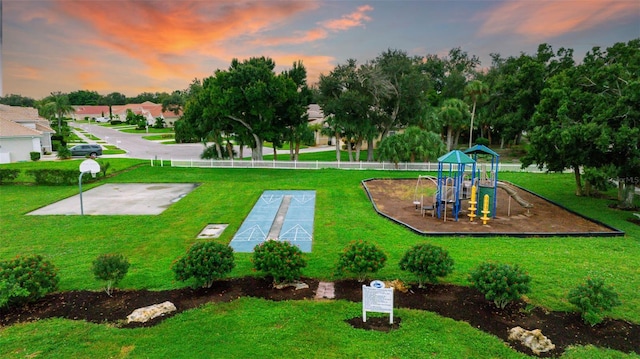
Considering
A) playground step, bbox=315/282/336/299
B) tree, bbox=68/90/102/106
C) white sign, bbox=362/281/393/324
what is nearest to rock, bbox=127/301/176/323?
playground step, bbox=315/282/336/299

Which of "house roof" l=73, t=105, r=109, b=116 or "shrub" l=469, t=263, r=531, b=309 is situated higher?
"house roof" l=73, t=105, r=109, b=116

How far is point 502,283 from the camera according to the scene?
7.49 metres

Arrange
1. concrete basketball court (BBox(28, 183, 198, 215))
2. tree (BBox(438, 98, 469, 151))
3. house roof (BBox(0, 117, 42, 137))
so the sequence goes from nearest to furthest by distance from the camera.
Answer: concrete basketball court (BBox(28, 183, 198, 215))
house roof (BBox(0, 117, 42, 137))
tree (BBox(438, 98, 469, 151))

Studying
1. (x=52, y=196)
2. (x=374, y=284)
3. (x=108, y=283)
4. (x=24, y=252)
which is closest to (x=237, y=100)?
(x=52, y=196)

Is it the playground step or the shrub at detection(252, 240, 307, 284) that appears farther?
the shrub at detection(252, 240, 307, 284)

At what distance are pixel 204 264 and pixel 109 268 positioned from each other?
204 centimetres

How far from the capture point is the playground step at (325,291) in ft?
28.0

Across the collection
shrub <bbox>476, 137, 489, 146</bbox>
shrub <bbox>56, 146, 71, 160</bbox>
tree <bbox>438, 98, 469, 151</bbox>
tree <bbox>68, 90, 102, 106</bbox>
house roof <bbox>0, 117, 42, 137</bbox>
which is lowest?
shrub <bbox>56, 146, 71, 160</bbox>

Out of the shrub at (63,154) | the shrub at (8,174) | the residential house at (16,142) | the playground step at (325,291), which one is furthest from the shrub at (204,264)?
the residential house at (16,142)

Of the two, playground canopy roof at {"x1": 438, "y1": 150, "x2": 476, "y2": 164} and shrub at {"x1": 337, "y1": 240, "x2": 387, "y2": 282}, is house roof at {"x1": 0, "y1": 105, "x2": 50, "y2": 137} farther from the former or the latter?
playground canopy roof at {"x1": 438, "y1": 150, "x2": 476, "y2": 164}

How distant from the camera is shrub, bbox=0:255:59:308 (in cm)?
745

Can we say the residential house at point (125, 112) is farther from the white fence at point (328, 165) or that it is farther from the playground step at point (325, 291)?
the playground step at point (325, 291)

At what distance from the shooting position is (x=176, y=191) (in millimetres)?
20859

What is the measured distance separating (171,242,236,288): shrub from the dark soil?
407 millimetres
